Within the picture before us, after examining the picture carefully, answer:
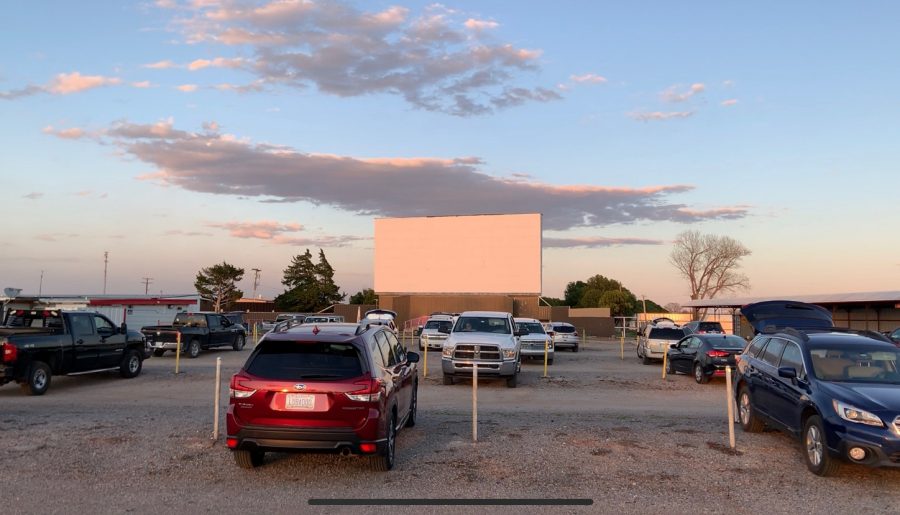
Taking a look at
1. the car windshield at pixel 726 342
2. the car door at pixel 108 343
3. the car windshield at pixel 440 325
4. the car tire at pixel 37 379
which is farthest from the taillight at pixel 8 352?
the car windshield at pixel 440 325

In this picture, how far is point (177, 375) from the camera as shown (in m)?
21.6

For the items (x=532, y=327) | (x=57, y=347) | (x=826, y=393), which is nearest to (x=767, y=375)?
(x=826, y=393)

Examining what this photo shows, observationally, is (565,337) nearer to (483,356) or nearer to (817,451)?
(483,356)

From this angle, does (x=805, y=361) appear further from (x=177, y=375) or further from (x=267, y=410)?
(x=177, y=375)

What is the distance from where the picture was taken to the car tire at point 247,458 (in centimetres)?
888

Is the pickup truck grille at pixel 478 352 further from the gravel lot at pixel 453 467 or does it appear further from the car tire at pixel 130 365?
the car tire at pixel 130 365

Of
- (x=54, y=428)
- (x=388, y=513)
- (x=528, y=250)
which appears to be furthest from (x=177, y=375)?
(x=528, y=250)

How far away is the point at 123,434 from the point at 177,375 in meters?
10.7

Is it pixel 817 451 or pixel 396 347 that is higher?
pixel 396 347

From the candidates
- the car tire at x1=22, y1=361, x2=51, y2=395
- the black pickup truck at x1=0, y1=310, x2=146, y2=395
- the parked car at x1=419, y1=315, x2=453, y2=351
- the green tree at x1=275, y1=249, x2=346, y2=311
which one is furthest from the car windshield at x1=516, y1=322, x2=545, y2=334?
the green tree at x1=275, y1=249, x2=346, y2=311

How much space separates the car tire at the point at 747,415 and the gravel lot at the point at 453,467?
24 centimetres

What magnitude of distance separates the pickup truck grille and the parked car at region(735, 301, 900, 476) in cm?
687

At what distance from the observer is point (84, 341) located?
18562 millimetres

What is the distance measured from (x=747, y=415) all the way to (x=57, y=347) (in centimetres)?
1470
